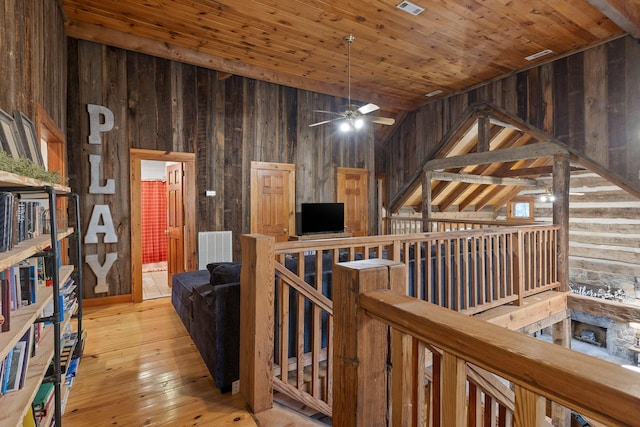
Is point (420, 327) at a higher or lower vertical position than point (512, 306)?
higher

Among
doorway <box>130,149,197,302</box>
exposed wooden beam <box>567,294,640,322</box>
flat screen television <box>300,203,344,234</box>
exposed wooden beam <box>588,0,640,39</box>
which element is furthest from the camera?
flat screen television <box>300,203,344,234</box>

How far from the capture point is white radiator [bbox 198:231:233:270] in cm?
495

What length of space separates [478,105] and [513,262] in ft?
9.99

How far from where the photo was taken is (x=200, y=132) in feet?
16.2

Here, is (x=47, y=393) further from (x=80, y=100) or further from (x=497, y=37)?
(x=497, y=37)

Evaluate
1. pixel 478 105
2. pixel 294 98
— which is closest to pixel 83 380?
pixel 294 98

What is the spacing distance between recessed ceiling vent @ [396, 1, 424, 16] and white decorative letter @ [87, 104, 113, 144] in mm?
3708

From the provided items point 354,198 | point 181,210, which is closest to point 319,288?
point 181,210

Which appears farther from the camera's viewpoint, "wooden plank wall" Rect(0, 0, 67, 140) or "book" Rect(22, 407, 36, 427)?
"wooden plank wall" Rect(0, 0, 67, 140)

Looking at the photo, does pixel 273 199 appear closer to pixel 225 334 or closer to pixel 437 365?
pixel 225 334

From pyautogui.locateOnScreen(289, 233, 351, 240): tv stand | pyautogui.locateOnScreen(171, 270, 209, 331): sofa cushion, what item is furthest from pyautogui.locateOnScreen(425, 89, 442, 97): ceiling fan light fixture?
pyautogui.locateOnScreen(171, 270, 209, 331): sofa cushion

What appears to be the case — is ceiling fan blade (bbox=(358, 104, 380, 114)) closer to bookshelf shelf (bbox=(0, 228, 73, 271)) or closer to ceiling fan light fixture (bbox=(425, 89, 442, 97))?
ceiling fan light fixture (bbox=(425, 89, 442, 97))

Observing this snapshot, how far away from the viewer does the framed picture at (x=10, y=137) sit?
1734 mm

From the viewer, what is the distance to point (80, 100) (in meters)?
4.12
